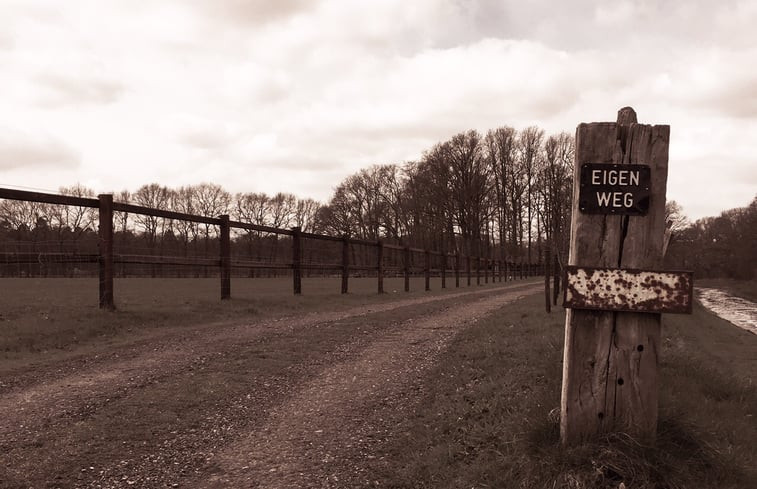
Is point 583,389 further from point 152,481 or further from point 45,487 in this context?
point 45,487

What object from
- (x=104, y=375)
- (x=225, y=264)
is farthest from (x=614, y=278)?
(x=225, y=264)

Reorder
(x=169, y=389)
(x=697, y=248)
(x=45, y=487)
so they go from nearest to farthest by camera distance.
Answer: (x=45, y=487) → (x=169, y=389) → (x=697, y=248)

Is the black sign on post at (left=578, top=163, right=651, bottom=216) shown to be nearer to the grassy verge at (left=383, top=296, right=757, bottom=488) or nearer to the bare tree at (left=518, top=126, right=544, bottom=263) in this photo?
the grassy verge at (left=383, top=296, right=757, bottom=488)

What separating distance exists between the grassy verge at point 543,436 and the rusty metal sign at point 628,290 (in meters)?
0.68

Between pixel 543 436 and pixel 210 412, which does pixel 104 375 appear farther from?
pixel 543 436

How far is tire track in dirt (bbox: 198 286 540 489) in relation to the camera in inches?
133

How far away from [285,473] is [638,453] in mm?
2090

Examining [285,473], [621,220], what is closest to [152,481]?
[285,473]

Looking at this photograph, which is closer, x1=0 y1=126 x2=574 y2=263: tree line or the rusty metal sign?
the rusty metal sign

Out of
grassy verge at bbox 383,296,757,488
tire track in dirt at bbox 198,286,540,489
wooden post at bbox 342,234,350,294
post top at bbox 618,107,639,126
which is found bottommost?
tire track in dirt at bbox 198,286,540,489

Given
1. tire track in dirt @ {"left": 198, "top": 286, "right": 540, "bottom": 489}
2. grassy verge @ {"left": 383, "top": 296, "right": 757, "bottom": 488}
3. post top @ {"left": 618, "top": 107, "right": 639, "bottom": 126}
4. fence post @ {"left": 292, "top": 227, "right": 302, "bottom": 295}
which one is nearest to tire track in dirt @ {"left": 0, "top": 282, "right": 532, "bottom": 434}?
tire track in dirt @ {"left": 198, "top": 286, "right": 540, "bottom": 489}

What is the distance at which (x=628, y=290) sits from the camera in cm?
269

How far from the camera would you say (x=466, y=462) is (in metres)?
3.32

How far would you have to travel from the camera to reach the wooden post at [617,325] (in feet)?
9.01
